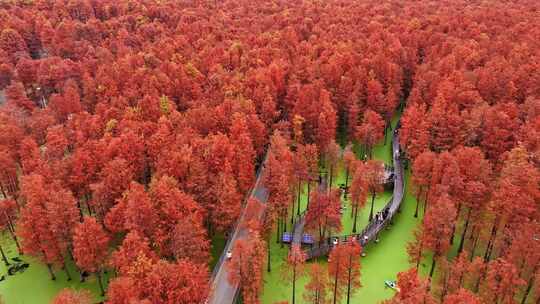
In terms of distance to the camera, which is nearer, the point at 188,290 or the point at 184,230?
the point at 188,290

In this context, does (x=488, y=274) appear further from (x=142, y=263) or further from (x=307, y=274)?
(x=142, y=263)

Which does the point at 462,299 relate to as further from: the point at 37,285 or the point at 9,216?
the point at 9,216

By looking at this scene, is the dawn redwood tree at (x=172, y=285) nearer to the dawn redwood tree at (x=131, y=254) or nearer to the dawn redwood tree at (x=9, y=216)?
the dawn redwood tree at (x=131, y=254)

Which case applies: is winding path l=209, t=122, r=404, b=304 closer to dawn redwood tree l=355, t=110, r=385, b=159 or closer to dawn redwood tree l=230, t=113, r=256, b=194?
dawn redwood tree l=230, t=113, r=256, b=194

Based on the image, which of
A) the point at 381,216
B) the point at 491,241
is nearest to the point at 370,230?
the point at 381,216

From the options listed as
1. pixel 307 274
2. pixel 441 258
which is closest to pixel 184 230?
pixel 307 274

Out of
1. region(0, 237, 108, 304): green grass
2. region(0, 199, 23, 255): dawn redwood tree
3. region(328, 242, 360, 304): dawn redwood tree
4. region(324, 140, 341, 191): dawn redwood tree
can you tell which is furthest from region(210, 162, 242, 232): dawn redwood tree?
region(0, 199, 23, 255): dawn redwood tree

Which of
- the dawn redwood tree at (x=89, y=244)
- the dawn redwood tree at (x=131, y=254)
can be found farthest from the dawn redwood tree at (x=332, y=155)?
the dawn redwood tree at (x=89, y=244)
